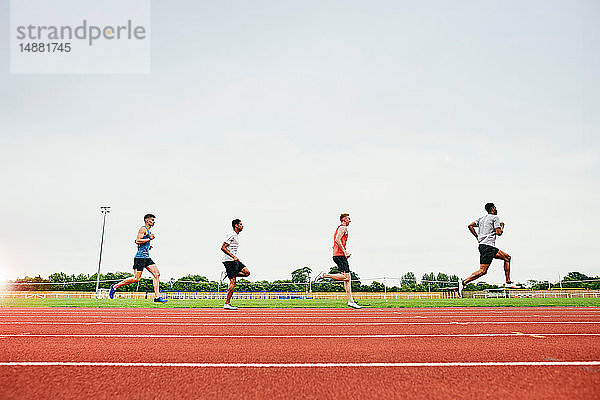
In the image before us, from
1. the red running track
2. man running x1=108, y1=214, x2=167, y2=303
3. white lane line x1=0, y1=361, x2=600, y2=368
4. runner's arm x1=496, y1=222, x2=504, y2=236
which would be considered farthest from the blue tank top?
runner's arm x1=496, y1=222, x2=504, y2=236

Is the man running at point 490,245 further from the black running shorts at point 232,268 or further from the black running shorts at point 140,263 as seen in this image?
the black running shorts at point 140,263

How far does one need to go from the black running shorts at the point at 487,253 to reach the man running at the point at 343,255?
3.14 metres

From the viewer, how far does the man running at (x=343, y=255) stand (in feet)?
32.9

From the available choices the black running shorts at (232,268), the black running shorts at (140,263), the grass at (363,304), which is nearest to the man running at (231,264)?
the black running shorts at (232,268)

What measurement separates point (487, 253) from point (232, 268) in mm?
5815

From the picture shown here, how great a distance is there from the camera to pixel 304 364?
3232 mm

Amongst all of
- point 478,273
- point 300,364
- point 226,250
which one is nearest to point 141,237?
point 226,250

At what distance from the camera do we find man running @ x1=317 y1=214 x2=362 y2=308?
1004cm

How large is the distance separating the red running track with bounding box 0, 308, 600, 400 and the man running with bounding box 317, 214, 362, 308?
4.82 metres

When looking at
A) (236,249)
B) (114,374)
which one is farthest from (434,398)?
(236,249)

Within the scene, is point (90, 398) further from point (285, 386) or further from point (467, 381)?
point (467, 381)

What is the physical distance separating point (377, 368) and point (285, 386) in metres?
0.77

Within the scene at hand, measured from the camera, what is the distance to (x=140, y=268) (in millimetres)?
11055

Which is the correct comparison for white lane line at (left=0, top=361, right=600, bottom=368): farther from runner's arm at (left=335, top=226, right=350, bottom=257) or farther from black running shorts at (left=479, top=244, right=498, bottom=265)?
black running shorts at (left=479, top=244, right=498, bottom=265)
